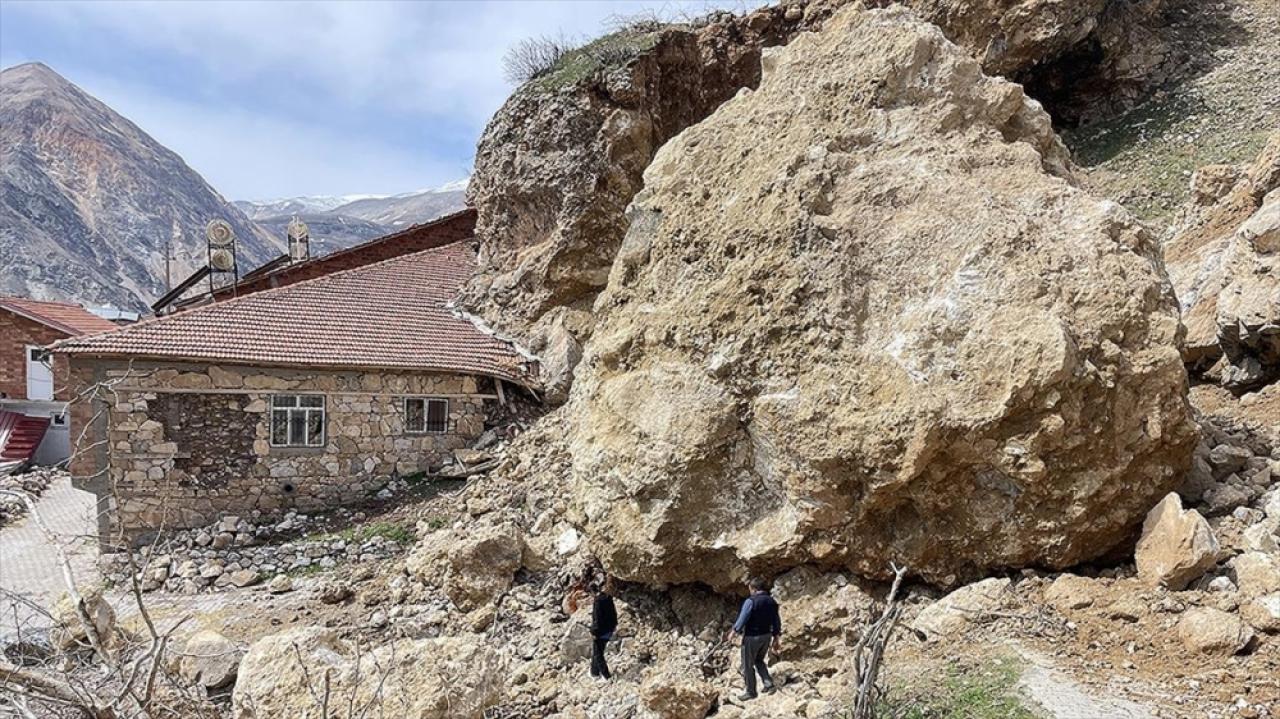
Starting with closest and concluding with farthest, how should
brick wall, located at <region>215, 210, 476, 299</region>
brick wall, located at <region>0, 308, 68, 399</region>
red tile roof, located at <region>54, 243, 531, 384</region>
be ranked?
red tile roof, located at <region>54, 243, 531, 384</region>, brick wall, located at <region>215, 210, 476, 299</region>, brick wall, located at <region>0, 308, 68, 399</region>

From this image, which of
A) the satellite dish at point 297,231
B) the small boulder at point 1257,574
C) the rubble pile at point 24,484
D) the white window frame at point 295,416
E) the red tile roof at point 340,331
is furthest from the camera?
the satellite dish at point 297,231

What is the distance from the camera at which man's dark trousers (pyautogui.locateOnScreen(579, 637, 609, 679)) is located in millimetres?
6672

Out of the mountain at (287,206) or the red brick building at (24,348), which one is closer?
the red brick building at (24,348)

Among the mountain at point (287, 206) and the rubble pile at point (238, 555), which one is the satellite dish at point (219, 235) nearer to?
the rubble pile at point (238, 555)

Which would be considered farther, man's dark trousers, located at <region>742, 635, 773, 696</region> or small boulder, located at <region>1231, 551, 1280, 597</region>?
man's dark trousers, located at <region>742, 635, 773, 696</region>

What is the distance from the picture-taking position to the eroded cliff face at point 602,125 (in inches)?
574

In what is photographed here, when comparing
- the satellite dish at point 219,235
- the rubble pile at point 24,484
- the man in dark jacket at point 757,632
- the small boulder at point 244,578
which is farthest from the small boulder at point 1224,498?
the satellite dish at point 219,235

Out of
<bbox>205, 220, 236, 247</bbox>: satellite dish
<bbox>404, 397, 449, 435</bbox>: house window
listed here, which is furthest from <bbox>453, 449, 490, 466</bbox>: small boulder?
<bbox>205, 220, 236, 247</bbox>: satellite dish

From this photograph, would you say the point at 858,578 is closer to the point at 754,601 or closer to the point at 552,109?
the point at 754,601

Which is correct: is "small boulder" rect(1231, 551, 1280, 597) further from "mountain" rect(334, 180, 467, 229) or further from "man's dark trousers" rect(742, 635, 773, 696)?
"mountain" rect(334, 180, 467, 229)

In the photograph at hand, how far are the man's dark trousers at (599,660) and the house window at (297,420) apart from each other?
24.2ft

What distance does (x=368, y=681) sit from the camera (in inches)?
207

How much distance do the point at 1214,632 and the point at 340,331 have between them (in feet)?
40.9

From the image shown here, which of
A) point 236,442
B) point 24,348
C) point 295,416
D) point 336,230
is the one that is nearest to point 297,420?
point 295,416
